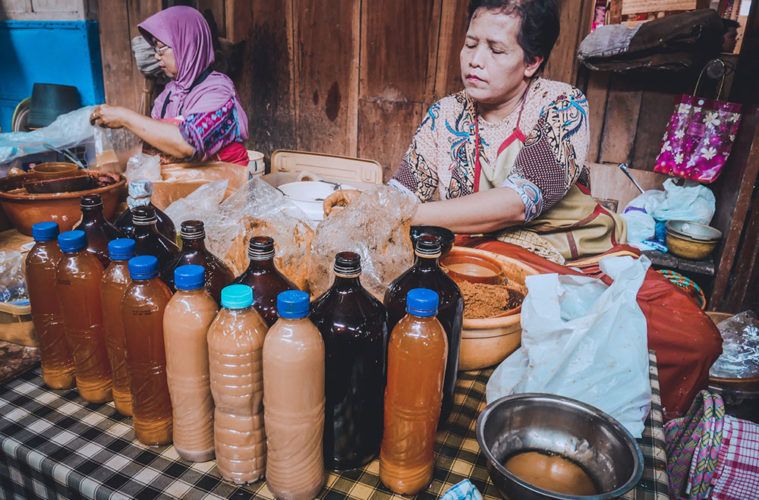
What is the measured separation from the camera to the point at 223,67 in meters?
4.08

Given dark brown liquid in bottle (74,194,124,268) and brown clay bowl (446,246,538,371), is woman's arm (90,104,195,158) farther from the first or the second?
brown clay bowl (446,246,538,371)

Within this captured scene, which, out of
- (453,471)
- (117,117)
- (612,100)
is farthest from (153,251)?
(612,100)

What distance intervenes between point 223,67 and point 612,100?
3066mm

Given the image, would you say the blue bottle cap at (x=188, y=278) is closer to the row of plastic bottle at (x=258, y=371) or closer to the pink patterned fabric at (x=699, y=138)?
the row of plastic bottle at (x=258, y=371)

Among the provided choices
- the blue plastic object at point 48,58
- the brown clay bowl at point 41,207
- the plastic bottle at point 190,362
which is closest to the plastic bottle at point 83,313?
the plastic bottle at point 190,362

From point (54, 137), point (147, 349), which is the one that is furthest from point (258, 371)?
point (54, 137)

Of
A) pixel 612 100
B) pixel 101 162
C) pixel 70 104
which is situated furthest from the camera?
pixel 70 104

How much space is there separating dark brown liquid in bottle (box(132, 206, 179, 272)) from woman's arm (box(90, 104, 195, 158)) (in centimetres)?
156

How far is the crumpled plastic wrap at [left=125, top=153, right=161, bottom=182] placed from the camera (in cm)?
199

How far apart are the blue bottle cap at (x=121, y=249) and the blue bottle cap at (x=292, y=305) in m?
0.40

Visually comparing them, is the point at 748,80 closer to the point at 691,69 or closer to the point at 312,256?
the point at 691,69

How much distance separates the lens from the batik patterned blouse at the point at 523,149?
1933 millimetres

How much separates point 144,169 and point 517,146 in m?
1.57

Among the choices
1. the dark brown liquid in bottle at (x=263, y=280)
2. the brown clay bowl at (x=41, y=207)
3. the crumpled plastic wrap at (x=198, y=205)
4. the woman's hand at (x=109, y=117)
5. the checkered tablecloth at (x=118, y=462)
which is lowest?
the checkered tablecloth at (x=118, y=462)
